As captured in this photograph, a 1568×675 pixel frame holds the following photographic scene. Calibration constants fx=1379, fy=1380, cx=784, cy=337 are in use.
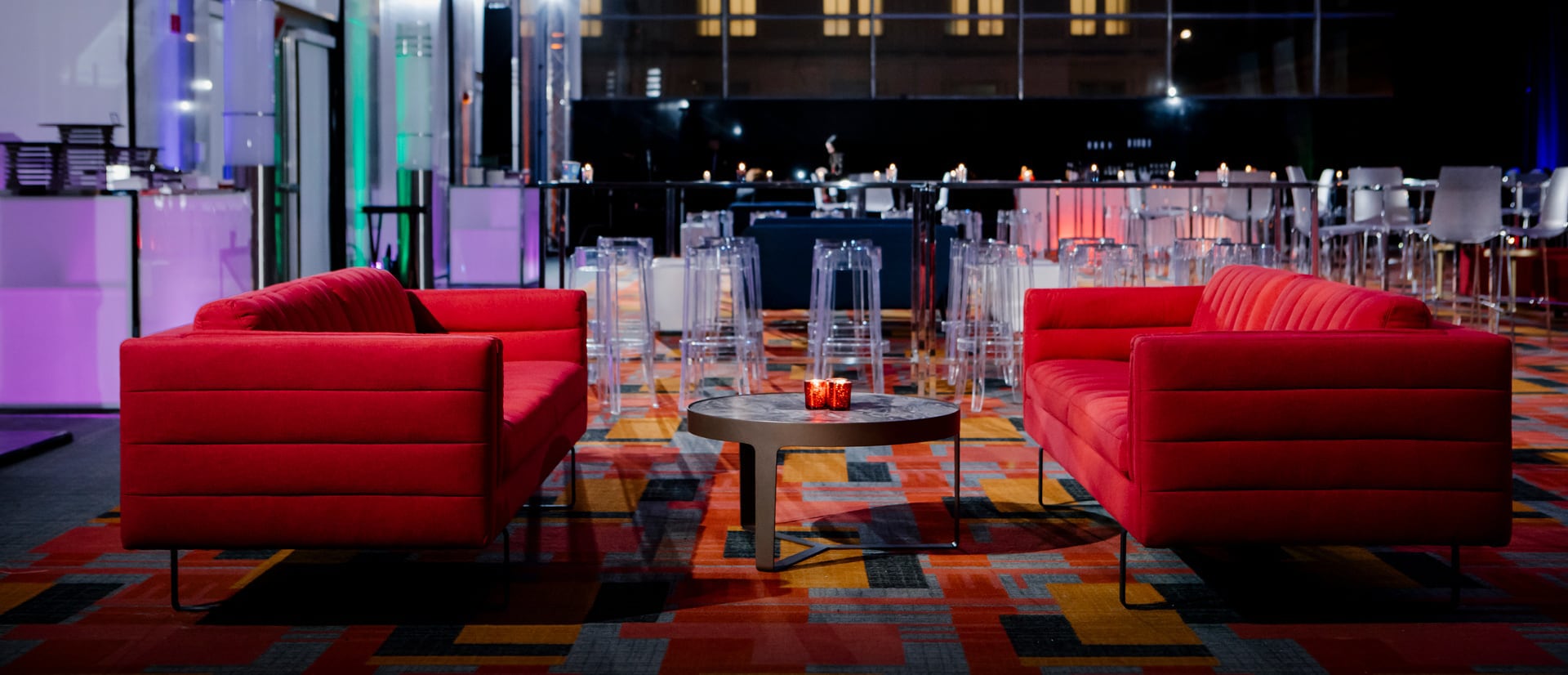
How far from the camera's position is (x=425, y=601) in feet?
9.64

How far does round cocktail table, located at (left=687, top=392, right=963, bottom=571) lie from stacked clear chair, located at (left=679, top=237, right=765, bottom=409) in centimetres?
216

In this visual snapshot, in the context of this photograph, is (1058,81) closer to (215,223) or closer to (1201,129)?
(1201,129)

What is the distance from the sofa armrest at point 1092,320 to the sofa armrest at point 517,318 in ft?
4.49

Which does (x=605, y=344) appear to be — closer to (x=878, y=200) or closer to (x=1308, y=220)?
(x=1308, y=220)

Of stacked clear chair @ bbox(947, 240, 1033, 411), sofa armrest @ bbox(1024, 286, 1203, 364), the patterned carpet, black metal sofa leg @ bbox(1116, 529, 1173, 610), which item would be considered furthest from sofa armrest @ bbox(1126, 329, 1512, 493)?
stacked clear chair @ bbox(947, 240, 1033, 411)

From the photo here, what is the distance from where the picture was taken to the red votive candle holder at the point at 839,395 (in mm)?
3300

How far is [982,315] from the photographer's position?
5.71 metres

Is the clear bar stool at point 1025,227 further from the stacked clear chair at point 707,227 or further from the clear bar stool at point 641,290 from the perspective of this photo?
the clear bar stool at point 641,290

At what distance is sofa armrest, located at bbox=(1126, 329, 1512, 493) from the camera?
108 inches

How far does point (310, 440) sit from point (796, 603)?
1048 millimetres

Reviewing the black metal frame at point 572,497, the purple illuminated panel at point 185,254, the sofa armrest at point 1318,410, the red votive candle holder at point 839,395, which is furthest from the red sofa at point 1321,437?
the purple illuminated panel at point 185,254

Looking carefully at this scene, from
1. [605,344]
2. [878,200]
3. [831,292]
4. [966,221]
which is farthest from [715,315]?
[878,200]

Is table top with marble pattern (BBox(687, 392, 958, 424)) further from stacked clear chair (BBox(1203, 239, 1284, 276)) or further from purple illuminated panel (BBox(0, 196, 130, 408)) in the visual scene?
purple illuminated panel (BBox(0, 196, 130, 408))

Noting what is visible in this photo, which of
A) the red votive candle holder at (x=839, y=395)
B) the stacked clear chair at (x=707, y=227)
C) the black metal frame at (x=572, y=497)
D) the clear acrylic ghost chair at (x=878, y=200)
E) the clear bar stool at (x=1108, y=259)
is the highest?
the clear acrylic ghost chair at (x=878, y=200)
